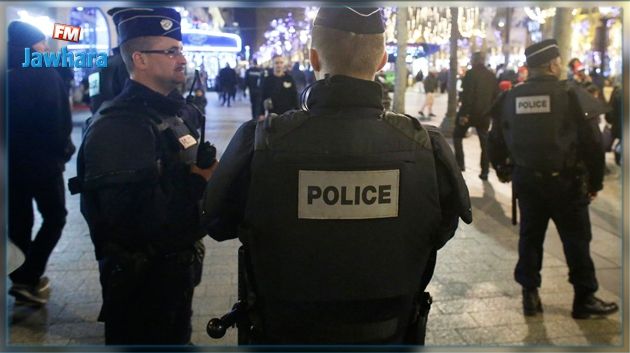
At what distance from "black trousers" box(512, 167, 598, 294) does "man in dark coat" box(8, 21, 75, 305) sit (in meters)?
3.18

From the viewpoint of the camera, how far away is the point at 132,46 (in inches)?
101

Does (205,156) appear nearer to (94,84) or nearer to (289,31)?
(94,84)

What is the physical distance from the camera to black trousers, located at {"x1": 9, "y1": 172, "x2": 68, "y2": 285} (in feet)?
13.4

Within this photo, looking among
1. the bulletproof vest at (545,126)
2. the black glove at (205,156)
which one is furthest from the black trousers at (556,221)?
the black glove at (205,156)

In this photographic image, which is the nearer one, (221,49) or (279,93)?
(221,49)

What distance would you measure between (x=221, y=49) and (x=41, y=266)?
2.17 meters

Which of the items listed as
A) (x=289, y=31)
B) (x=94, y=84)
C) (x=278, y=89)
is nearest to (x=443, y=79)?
(x=278, y=89)

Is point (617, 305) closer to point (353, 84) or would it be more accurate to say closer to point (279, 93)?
point (353, 84)

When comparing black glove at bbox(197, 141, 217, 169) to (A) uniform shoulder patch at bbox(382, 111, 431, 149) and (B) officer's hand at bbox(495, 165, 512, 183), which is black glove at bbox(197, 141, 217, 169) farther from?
(B) officer's hand at bbox(495, 165, 512, 183)

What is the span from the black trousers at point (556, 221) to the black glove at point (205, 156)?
232cm

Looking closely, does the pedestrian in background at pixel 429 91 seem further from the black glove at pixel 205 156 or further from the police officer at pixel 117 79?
the black glove at pixel 205 156

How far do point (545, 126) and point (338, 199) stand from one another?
2.50 metres

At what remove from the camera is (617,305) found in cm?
406

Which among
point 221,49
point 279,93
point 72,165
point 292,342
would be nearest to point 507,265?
point 221,49
